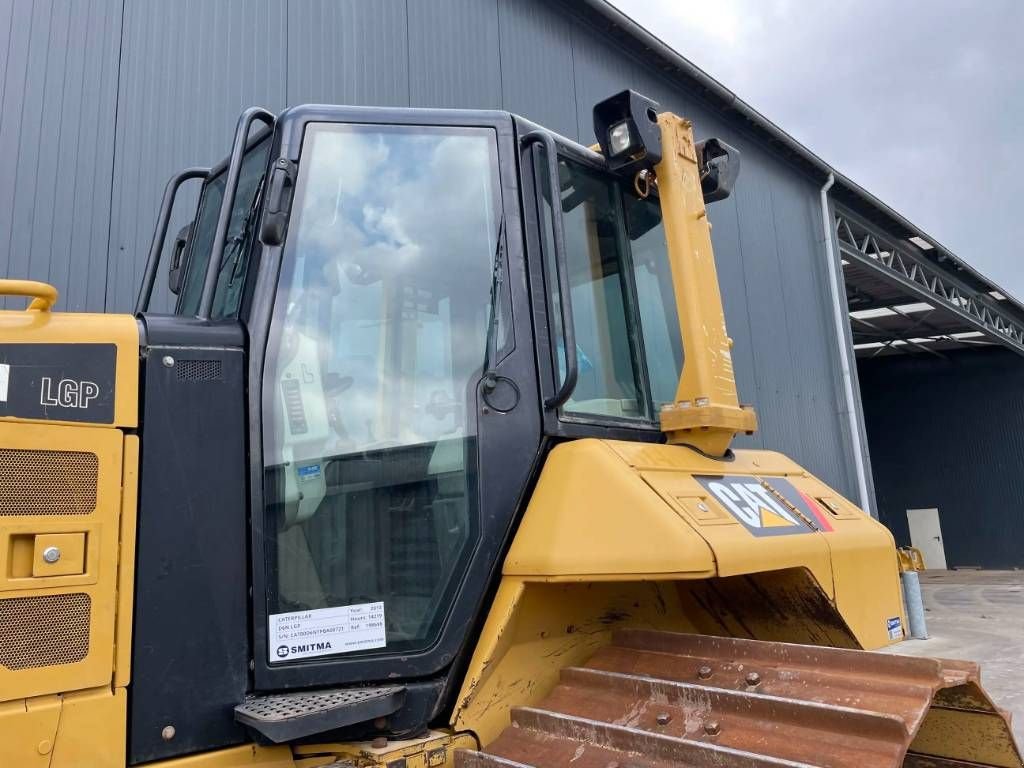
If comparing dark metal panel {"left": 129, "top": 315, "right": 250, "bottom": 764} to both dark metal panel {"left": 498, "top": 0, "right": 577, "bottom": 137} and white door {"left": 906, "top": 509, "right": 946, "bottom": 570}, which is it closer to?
dark metal panel {"left": 498, "top": 0, "right": 577, "bottom": 137}

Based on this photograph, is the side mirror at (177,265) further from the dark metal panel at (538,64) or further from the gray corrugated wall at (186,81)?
the dark metal panel at (538,64)

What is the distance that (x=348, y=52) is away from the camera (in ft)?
22.5

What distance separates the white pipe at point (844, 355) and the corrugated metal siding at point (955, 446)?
41.3 ft

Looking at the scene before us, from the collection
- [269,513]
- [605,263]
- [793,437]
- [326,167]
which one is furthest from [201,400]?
[793,437]

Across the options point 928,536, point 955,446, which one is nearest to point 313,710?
point 955,446

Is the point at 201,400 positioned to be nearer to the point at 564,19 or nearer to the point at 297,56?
the point at 297,56

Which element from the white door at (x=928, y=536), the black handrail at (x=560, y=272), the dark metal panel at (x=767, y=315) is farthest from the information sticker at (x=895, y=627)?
the white door at (x=928, y=536)

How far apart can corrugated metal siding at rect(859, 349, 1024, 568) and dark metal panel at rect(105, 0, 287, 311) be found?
77.6 ft

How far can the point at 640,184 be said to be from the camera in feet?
10.1

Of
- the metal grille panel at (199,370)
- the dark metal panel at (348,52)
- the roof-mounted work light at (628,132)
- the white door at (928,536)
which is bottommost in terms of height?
the white door at (928,536)

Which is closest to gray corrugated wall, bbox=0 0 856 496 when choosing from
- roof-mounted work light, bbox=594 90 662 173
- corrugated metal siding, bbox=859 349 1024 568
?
roof-mounted work light, bbox=594 90 662 173

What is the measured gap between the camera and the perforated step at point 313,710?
1.99m

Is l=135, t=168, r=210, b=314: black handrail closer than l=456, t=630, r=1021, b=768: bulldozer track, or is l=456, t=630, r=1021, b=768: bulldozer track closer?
l=456, t=630, r=1021, b=768: bulldozer track

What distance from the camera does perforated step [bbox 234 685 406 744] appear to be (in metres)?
1.99
